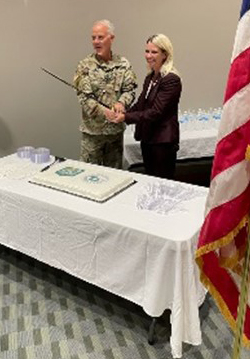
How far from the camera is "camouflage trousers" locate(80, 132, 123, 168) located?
2764 millimetres

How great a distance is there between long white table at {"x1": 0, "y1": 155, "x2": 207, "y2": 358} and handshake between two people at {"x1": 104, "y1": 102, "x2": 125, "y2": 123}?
554 millimetres

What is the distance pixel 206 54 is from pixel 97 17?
104 cm

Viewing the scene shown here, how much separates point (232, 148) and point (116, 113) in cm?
158

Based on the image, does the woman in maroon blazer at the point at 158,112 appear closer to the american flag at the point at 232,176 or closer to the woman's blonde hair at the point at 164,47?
the woman's blonde hair at the point at 164,47

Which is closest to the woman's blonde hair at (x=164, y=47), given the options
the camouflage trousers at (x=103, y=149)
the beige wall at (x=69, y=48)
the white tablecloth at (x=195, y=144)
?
the camouflage trousers at (x=103, y=149)

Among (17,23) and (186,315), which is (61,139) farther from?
(186,315)

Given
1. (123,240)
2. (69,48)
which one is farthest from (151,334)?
(69,48)

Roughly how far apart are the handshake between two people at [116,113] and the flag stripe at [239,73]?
1536mm

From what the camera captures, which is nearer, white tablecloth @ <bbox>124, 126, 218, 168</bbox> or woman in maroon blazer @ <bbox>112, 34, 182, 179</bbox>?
woman in maroon blazer @ <bbox>112, 34, 182, 179</bbox>

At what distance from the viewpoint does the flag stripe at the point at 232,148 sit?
38.1 inches

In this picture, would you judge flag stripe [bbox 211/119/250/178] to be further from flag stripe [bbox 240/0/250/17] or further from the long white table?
the long white table

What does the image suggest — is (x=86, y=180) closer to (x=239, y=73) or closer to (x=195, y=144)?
(x=239, y=73)

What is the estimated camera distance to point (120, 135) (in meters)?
2.81

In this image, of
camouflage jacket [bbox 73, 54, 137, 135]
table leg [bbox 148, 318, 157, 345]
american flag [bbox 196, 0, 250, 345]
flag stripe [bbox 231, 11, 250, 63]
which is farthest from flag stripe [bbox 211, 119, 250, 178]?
camouflage jacket [bbox 73, 54, 137, 135]
